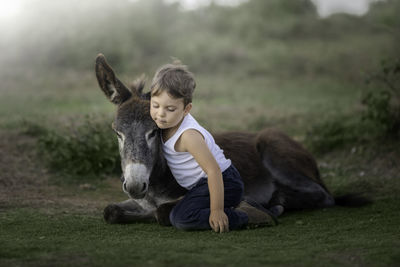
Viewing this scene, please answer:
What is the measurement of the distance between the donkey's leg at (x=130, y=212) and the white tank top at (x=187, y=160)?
1.55 feet

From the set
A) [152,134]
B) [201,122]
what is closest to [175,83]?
[152,134]

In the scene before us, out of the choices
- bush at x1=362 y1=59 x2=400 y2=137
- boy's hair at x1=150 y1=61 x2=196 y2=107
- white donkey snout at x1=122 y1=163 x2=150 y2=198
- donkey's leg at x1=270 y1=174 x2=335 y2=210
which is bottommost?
donkey's leg at x1=270 y1=174 x2=335 y2=210

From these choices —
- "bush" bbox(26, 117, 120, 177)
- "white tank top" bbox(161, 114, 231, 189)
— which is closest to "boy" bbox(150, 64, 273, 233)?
"white tank top" bbox(161, 114, 231, 189)

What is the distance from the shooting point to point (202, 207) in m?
4.11

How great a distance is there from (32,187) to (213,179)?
293 cm

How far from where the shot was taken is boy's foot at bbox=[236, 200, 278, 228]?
166 inches

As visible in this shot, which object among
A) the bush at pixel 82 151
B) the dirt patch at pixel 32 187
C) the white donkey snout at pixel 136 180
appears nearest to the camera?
the white donkey snout at pixel 136 180

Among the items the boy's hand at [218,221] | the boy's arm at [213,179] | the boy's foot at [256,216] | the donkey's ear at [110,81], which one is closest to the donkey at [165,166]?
the donkey's ear at [110,81]

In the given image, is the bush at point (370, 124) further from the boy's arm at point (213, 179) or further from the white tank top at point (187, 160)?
the boy's arm at point (213, 179)

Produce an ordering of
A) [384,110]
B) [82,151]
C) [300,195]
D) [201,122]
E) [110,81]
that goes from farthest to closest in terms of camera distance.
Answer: [201,122] → [384,110] → [82,151] → [300,195] → [110,81]

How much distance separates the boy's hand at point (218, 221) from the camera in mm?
3934

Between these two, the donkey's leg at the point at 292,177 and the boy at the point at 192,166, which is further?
the donkey's leg at the point at 292,177

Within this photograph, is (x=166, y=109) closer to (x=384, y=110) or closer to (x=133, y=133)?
(x=133, y=133)

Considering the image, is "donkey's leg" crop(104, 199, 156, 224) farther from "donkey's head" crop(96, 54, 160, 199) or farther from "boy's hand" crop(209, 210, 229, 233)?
"boy's hand" crop(209, 210, 229, 233)
